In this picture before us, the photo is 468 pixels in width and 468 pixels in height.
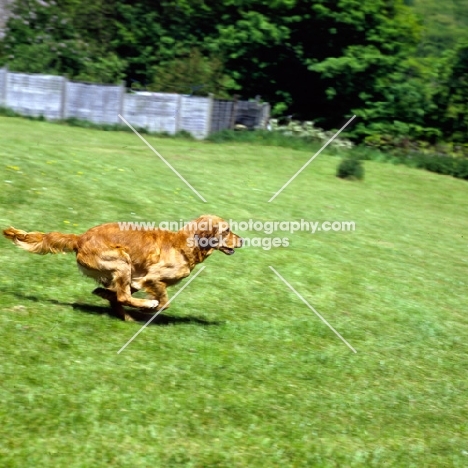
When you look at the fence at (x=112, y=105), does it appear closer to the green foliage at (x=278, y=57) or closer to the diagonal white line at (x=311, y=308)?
the green foliage at (x=278, y=57)

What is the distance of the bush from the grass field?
28.3ft

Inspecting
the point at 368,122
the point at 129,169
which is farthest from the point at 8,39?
the point at 129,169

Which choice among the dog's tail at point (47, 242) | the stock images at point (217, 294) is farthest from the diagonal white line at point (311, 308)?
the dog's tail at point (47, 242)

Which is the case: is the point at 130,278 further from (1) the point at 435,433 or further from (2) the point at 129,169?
(2) the point at 129,169

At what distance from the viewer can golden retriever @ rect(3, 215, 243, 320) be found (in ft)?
26.9

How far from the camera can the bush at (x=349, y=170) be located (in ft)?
84.6

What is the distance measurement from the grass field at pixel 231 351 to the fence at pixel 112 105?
1620 cm

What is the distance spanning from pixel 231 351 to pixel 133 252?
145cm

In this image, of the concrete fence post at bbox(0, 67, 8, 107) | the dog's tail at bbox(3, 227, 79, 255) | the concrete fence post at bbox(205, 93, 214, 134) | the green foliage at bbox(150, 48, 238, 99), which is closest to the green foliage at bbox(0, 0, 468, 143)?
the green foliage at bbox(150, 48, 238, 99)

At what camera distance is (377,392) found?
8.00 metres

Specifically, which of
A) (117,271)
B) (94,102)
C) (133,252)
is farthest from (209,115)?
(117,271)

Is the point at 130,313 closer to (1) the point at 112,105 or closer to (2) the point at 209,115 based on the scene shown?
(2) the point at 209,115

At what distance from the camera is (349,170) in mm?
25797

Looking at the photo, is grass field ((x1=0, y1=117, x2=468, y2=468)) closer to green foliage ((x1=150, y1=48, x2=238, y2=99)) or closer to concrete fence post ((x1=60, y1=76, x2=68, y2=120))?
concrete fence post ((x1=60, y1=76, x2=68, y2=120))
